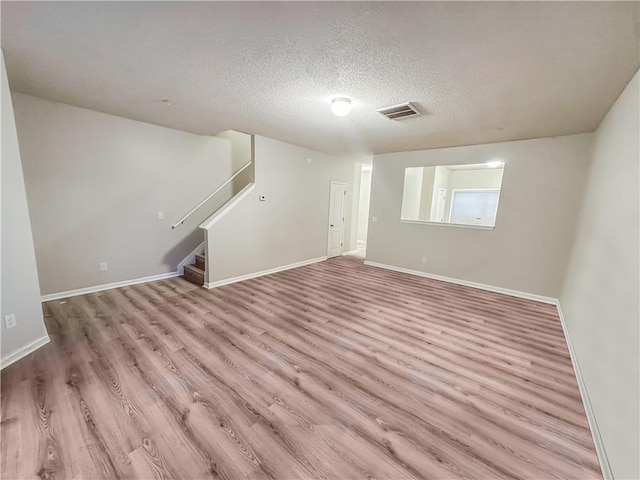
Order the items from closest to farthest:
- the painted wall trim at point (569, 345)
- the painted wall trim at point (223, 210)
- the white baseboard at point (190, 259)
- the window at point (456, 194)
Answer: the painted wall trim at point (569, 345) < the painted wall trim at point (223, 210) < the white baseboard at point (190, 259) < the window at point (456, 194)

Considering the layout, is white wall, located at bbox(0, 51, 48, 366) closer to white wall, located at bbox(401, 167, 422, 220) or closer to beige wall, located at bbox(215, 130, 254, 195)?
Result: beige wall, located at bbox(215, 130, 254, 195)

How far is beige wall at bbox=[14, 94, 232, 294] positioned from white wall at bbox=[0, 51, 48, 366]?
4.51ft

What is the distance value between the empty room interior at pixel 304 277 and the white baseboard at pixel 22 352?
2 cm

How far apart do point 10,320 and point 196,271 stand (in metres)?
2.30

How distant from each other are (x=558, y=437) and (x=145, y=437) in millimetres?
2659

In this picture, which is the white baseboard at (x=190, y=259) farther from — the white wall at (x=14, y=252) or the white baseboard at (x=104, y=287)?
the white wall at (x=14, y=252)

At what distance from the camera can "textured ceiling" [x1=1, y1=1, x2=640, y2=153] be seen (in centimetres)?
156

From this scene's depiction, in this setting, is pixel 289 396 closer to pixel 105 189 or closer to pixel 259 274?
pixel 259 274

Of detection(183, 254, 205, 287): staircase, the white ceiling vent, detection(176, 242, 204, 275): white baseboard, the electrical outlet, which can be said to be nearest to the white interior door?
detection(176, 242, 204, 275): white baseboard

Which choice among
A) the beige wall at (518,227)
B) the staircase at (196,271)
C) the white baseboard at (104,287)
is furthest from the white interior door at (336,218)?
the white baseboard at (104,287)

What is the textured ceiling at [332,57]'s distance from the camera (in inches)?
61.2

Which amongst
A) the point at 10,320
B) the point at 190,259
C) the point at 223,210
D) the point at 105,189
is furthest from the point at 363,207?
the point at 10,320

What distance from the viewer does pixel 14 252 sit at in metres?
2.21

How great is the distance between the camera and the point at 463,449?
5.21ft
